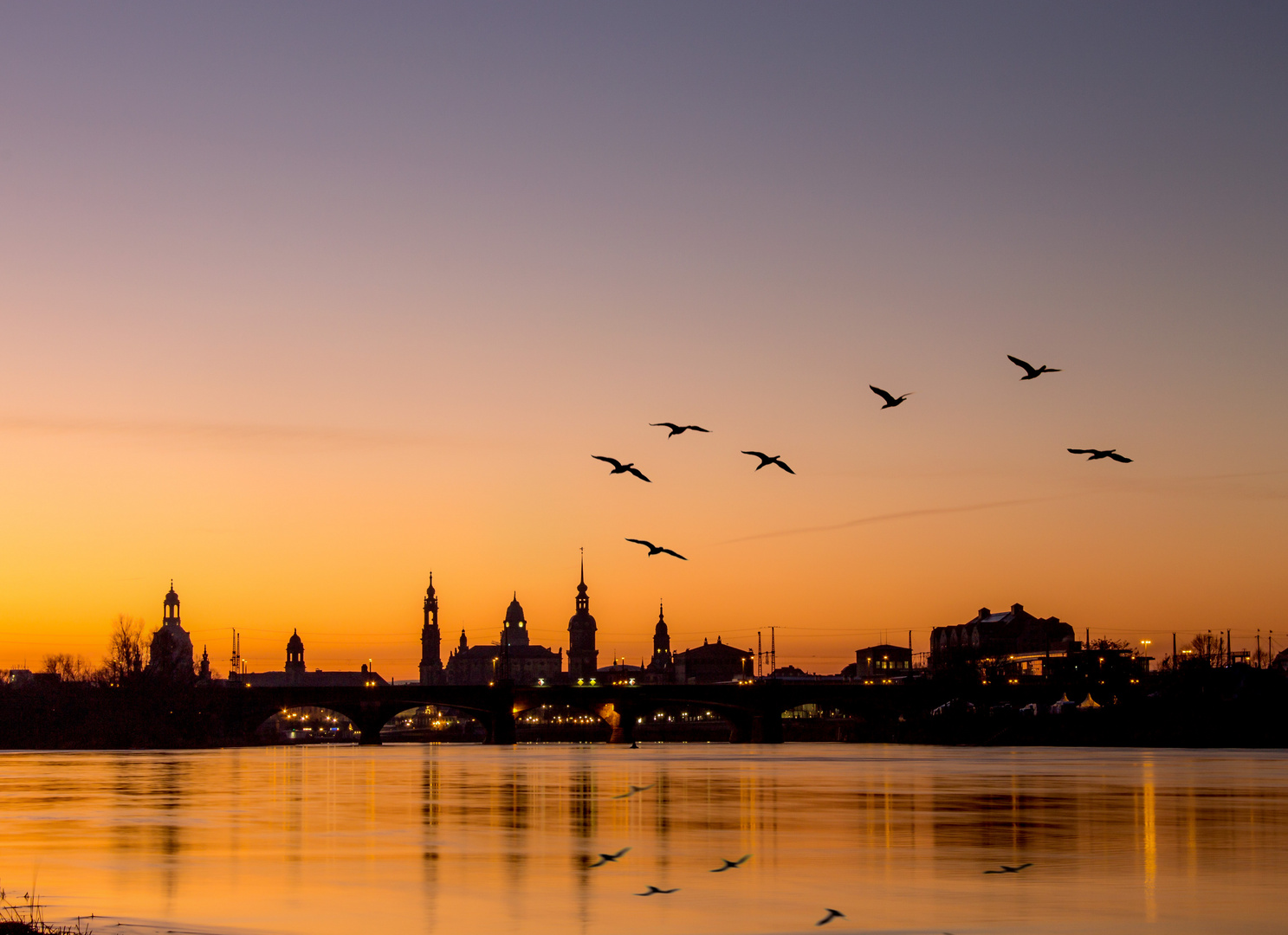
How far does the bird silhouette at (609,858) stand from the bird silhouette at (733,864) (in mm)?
2434

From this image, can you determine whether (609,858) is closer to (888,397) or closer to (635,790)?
(888,397)

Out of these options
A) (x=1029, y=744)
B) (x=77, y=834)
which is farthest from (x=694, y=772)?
(x=1029, y=744)

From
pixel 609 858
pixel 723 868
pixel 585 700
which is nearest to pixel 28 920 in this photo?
pixel 723 868

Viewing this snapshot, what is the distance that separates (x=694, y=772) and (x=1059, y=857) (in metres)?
54.7

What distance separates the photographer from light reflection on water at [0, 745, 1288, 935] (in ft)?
83.6

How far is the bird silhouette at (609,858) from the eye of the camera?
34.0m

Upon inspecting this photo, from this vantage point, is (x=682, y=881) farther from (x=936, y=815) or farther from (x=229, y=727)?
(x=229, y=727)

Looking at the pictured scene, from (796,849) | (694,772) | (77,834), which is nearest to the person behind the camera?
(796,849)

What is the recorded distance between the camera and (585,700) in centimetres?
18662

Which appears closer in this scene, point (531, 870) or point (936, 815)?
point (531, 870)

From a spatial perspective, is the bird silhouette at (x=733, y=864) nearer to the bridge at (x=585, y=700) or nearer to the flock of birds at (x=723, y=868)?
the flock of birds at (x=723, y=868)

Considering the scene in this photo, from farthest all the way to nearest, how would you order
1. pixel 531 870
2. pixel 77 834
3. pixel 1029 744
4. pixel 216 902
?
pixel 1029 744 → pixel 77 834 → pixel 531 870 → pixel 216 902

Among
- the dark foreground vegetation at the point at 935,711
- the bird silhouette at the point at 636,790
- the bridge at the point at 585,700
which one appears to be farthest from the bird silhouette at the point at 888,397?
the bridge at the point at 585,700

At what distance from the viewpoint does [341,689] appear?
184m
